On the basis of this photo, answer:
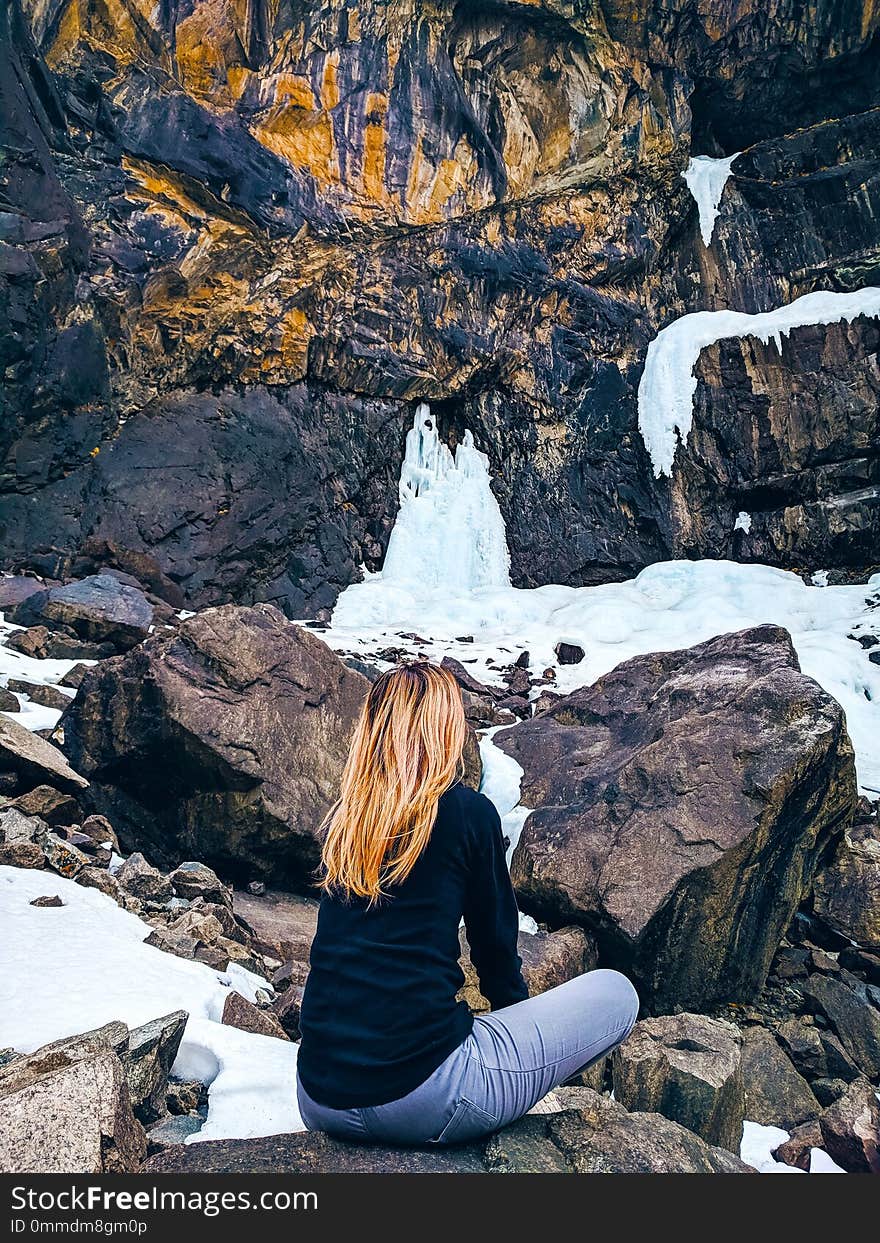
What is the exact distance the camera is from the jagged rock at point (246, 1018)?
3.58 metres

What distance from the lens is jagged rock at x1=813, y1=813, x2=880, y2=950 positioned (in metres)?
6.79

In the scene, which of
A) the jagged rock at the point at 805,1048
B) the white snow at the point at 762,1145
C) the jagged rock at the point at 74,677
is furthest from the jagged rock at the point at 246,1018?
the jagged rock at the point at 74,677

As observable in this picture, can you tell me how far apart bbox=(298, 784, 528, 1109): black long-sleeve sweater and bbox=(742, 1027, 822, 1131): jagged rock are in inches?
119

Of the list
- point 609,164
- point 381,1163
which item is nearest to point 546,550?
point 609,164

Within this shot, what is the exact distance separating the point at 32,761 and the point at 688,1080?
4599 mm

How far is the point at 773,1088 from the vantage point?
4898mm

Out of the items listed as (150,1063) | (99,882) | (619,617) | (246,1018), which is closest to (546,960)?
(246,1018)

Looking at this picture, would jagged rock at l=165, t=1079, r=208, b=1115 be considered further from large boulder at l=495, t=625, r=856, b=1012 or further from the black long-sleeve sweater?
large boulder at l=495, t=625, r=856, b=1012

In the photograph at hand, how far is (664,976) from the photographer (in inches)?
232

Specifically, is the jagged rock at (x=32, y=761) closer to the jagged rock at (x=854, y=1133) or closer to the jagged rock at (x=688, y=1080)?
the jagged rock at (x=688, y=1080)

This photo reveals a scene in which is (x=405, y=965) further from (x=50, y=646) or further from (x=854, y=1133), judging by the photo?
(x=50, y=646)

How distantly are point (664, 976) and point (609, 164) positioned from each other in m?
18.3

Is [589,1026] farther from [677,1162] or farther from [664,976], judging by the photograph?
[664,976]

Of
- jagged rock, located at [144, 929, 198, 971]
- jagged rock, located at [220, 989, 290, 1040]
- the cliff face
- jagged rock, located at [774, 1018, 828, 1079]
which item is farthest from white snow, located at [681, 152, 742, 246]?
jagged rock, located at [220, 989, 290, 1040]
